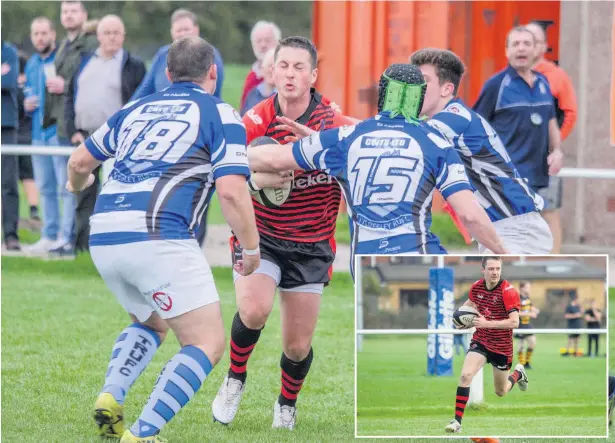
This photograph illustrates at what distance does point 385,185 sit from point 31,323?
4671 millimetres

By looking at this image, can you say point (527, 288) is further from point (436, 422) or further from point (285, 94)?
point (285, 94)

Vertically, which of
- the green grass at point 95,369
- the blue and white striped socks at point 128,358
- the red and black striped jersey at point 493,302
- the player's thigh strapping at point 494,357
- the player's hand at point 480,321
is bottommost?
the green grass at point 95,369

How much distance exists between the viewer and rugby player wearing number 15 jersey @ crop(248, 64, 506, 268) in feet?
17.3

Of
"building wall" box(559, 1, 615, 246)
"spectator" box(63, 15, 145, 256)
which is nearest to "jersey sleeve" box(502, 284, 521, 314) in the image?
"spectator" box(63, 15, 145, 256)

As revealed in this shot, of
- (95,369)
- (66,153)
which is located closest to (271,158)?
(95,369)

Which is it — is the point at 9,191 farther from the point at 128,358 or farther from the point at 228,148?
the point at 228,148

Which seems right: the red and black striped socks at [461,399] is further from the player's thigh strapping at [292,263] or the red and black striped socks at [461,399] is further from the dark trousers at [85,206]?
the dark trousers at [85,206]

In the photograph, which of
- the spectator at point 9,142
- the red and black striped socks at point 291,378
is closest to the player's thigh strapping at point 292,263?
the red and black striped socks at point 291,378

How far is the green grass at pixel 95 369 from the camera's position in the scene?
248 inches

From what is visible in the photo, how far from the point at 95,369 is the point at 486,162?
2890 mm

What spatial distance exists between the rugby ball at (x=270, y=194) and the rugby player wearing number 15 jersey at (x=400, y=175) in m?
0.70

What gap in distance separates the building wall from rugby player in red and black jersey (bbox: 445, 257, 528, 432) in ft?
28.0

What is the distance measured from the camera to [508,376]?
5305mm

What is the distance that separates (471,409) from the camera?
17.0 feet
